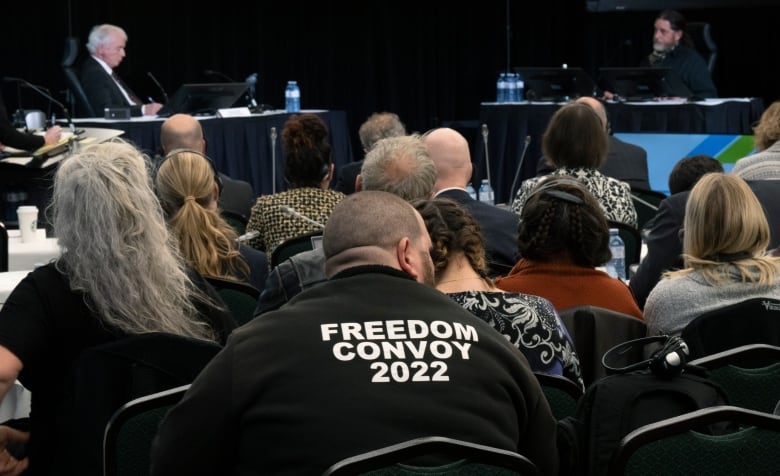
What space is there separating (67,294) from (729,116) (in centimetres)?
755

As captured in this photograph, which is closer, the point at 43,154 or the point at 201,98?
the point at 43,154

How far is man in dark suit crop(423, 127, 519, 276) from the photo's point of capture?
3840 millimetres

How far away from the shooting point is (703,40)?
1106 cm

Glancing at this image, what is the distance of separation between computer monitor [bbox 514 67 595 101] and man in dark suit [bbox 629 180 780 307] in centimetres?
526

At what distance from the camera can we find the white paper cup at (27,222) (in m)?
4.54

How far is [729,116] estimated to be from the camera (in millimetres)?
9125

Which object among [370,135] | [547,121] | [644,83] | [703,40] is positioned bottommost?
[547,121]

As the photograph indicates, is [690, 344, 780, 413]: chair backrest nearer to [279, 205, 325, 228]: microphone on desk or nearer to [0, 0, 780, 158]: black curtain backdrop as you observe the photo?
[279, 205, 325, 228]: microphone on desk

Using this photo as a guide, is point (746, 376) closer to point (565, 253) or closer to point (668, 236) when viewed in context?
point (565, 253)

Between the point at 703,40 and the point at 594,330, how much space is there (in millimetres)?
8766

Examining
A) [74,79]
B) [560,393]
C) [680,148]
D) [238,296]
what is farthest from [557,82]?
[560,393]

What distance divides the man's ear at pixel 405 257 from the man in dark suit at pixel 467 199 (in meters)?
1.65

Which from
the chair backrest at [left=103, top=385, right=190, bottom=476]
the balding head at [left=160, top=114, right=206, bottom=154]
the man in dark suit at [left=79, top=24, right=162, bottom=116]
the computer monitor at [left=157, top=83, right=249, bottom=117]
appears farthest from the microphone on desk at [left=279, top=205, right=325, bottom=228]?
the man in dark suit at [left=79, top=24, right=162, bottom=116]

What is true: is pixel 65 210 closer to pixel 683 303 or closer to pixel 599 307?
pixel 599 307
